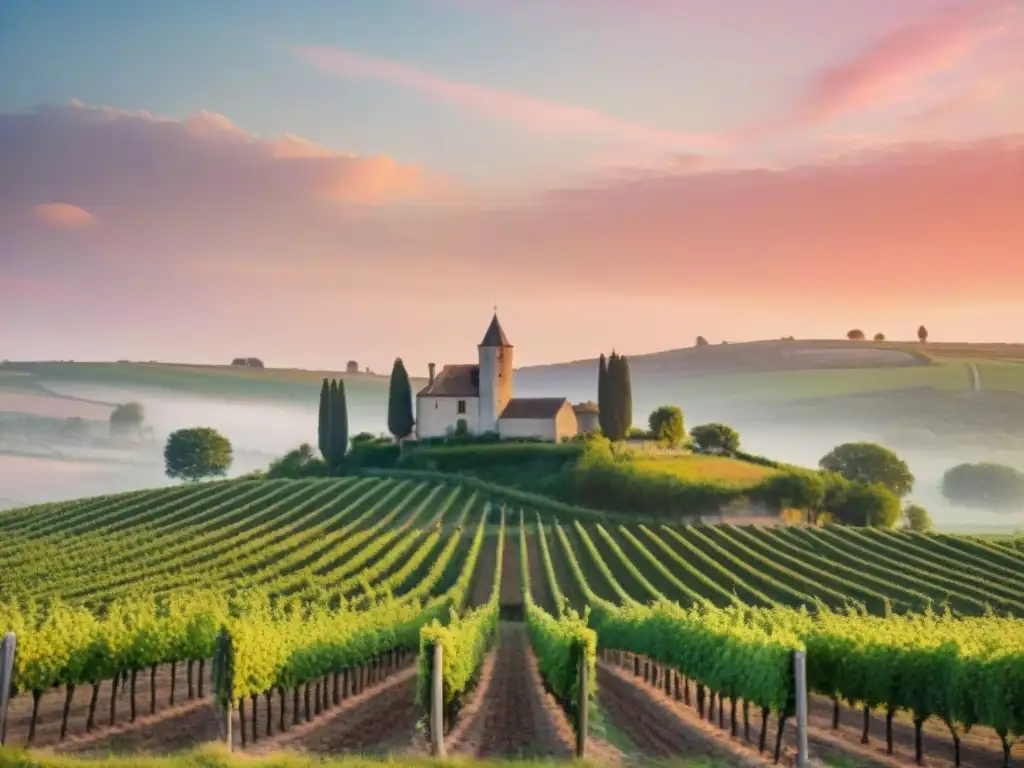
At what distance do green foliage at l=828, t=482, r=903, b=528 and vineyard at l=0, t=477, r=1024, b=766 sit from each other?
8776mm

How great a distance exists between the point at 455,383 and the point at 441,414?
10.6ft

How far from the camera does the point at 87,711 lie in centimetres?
2131

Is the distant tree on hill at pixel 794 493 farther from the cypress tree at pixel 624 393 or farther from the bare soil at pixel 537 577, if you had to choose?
the bare soil at pixel 537 577

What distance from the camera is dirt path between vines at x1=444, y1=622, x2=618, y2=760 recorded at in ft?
53.2

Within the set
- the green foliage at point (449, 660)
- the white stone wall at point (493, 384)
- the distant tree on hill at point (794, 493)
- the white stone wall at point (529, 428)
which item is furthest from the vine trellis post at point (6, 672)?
the white stone wall at point (493, 384)

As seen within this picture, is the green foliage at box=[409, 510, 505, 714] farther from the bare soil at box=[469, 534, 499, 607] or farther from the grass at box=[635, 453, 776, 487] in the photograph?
the grass at box=[635, 453, 776, 487]

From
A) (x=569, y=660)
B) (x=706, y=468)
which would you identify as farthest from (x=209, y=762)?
(x=706, y=468)

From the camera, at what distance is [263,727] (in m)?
20.4

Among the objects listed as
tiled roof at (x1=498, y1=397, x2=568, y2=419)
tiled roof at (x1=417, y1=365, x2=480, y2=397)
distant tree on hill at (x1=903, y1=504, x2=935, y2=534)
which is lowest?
distant tree on hill at (x1=903, y1=504, x2=935, y2=534)

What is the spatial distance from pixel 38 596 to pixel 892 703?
3201cm

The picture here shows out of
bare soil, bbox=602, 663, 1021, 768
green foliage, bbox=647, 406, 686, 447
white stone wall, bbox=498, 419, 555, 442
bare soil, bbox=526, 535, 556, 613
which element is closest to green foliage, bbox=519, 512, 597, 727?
bare soil, bbox=602, 663, 1021, 768

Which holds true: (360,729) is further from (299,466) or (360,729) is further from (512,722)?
(299,466)

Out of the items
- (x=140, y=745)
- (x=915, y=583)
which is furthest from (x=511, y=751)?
(x=915, y=583)

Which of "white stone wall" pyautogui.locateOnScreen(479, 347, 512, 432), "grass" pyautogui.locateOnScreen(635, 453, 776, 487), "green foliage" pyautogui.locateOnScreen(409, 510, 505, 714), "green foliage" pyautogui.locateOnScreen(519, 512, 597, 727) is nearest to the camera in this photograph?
"green foliage" pyautogui.locateOnScreen(519, 512, 597, 727)
